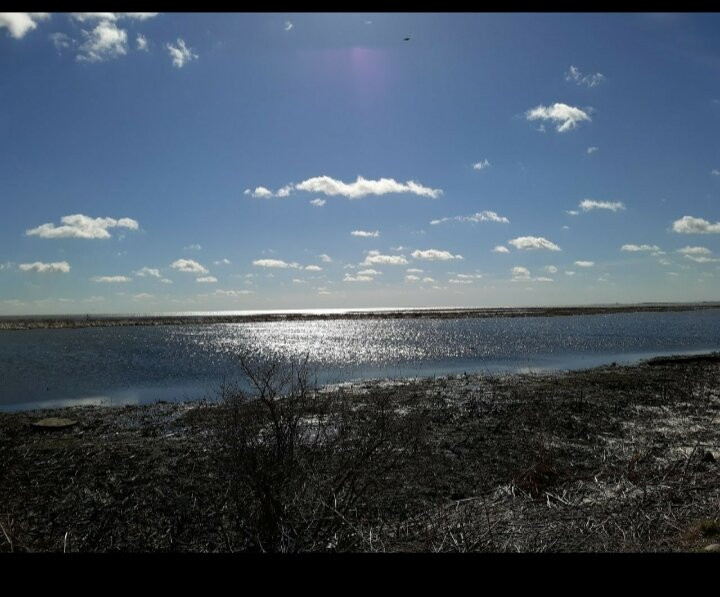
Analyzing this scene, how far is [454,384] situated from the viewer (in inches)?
1138

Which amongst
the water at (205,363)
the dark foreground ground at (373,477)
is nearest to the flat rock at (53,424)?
the dark foreground ground at (373,477)

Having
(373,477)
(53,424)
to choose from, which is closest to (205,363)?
(53,424)

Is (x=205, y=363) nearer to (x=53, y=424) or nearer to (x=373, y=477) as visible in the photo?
(x=53, y=424)

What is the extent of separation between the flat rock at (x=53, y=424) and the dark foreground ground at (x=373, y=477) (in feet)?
1.68

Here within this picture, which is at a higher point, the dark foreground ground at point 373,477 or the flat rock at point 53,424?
the dark foreground ground at point 373,477

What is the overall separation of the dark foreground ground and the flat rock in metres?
0.51

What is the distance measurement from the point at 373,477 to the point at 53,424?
626 inches

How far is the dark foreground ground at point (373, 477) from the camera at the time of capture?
23.9 ft

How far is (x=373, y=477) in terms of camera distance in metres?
9.34

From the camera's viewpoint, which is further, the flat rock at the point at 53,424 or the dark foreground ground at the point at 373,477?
the flat rock at the point at 53,424

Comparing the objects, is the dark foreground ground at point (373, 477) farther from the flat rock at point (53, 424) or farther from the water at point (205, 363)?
the water at point (205, 363)

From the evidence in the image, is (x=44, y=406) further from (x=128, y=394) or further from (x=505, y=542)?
(x=505, y=542)
